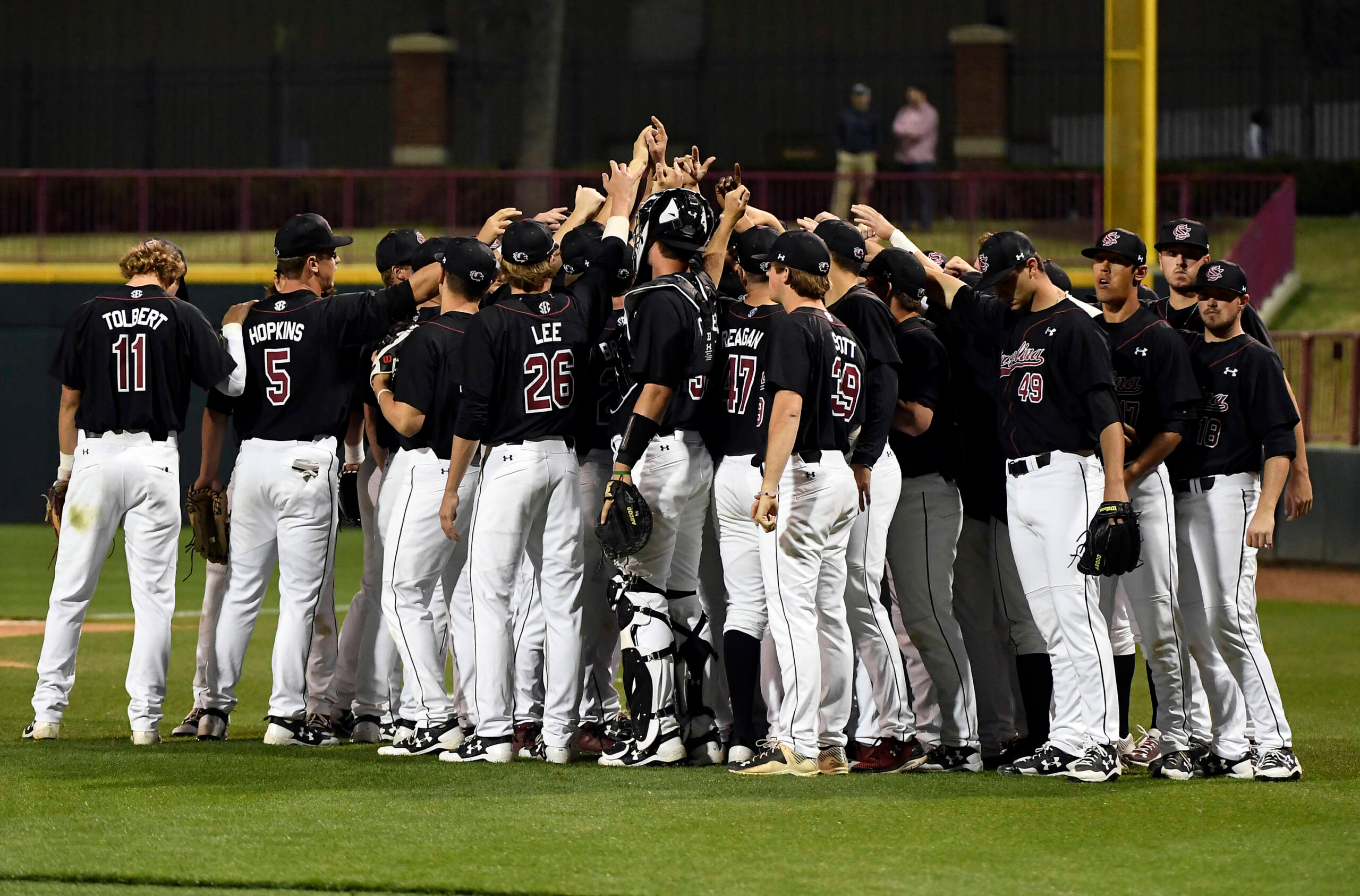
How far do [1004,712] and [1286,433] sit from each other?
1.62 metres

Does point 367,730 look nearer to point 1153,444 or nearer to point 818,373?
point 818,373

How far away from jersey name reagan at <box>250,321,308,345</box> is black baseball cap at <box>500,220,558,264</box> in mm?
1081

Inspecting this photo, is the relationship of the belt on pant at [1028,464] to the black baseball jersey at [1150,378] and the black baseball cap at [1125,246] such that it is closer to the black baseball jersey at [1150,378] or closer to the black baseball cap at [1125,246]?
the black baseball jersey at [1150,378]

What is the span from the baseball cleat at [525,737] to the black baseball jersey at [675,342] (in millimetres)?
1318

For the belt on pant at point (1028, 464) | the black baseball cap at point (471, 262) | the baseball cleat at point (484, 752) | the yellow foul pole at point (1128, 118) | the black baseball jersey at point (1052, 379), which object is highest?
the yellow foul pole at point (1128, 118)

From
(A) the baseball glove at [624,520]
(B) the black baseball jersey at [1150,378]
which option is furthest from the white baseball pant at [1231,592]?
(A) the baseball glove at [624,520]

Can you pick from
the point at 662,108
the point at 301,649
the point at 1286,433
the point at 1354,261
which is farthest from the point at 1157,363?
the point at 662,108

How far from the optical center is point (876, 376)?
6641 millimetres

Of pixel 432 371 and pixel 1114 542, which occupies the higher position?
pixel 432 371

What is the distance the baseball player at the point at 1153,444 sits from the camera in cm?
651

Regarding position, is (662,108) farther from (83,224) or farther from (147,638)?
(147,638)

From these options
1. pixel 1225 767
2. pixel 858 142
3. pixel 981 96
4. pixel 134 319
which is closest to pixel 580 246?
pixel 134 319

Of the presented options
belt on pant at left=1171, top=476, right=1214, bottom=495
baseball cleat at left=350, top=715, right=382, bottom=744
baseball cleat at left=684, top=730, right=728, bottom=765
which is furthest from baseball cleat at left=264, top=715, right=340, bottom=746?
belt on pant at left=1171, top=476, right=1214, bottom=495

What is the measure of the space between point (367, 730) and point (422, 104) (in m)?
21.5
